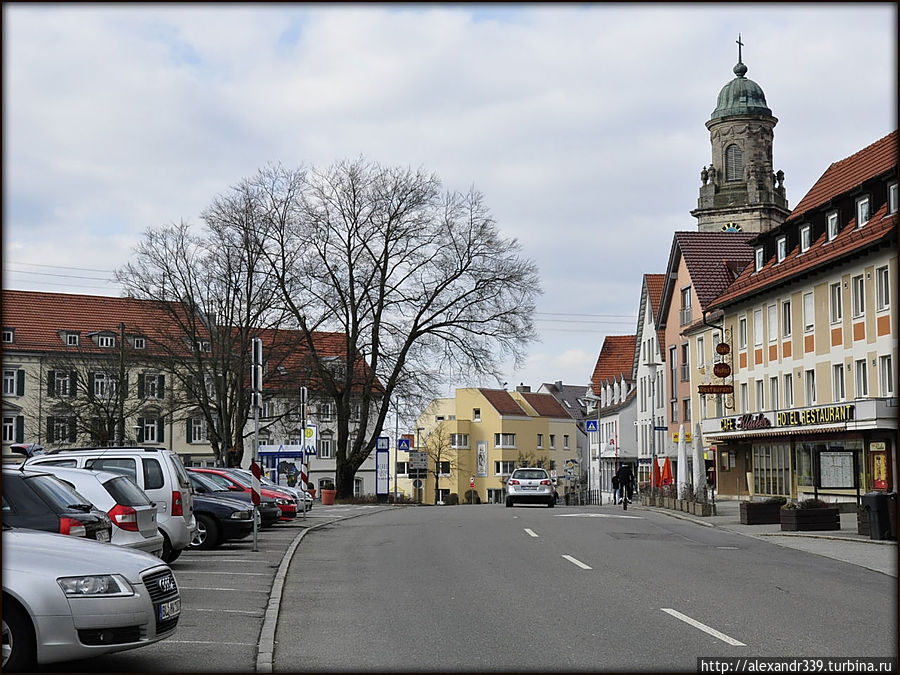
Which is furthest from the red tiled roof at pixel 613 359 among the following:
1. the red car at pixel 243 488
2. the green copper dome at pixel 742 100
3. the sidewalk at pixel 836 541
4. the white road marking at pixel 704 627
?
the white road marking at pixel 704 627

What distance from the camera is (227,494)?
2608 cm

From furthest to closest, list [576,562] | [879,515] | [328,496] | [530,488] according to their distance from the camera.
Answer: [328,496] → [530,488] → [879,515] → [576,562]

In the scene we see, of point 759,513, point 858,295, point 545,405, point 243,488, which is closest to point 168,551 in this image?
point 243,488

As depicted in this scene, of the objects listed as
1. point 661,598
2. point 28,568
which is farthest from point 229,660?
point 661,598

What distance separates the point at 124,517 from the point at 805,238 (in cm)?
3482

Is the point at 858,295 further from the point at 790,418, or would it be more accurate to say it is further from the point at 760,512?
the point at 760,512

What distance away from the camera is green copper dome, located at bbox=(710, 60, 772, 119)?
92562mm

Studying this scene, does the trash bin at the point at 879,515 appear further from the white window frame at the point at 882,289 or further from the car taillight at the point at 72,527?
the car taillight at the point at 72,527

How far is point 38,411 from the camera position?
73.7 m

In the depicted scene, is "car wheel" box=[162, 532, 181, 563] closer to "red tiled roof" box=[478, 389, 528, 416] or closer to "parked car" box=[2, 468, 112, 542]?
"parked car" box=[2, 468, 112, 542]

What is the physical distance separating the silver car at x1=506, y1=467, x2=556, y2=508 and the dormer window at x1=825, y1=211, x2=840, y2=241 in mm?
14986

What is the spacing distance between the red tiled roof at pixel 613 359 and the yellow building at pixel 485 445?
14.5m

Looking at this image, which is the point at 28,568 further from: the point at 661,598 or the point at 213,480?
the point at 213,480

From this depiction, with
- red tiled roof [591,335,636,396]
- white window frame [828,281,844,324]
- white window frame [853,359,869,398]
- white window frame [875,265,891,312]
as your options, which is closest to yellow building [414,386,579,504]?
red tiled roof [591,335,636,396]
